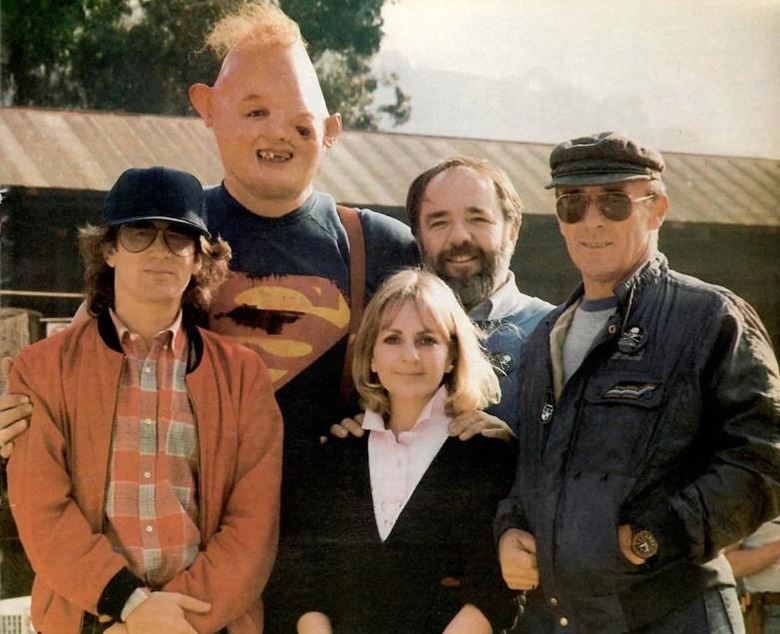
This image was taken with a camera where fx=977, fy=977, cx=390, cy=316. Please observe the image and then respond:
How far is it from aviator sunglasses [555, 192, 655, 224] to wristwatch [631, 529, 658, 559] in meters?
0.97

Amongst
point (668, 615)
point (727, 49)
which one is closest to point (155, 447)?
point (668, 615)

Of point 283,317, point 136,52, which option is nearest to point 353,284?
point 283,317

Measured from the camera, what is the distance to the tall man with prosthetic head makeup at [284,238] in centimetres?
333

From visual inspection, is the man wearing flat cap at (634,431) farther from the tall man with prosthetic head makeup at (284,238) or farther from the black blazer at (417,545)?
the tall man with prosthetic head makeup at (284,238)

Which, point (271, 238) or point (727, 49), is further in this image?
point (727, 49)

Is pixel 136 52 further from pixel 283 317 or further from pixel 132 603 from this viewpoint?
pixel 132 603

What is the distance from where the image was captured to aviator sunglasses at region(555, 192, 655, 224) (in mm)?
3074

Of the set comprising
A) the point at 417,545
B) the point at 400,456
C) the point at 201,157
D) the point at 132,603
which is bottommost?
the point at 132,603

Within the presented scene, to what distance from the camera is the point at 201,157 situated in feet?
11.2

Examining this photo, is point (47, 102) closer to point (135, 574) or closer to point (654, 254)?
point (135, 574)

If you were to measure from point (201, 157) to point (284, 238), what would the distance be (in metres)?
0.41

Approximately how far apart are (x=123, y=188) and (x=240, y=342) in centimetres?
64

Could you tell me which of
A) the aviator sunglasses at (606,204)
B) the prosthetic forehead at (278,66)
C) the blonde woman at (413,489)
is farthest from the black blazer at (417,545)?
the prosthetic forehead at (278,66)

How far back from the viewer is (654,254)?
3.14 m
